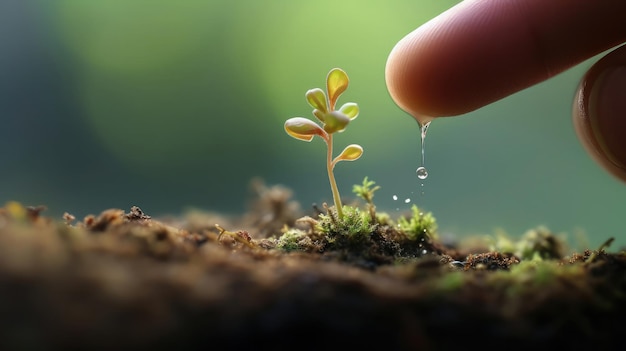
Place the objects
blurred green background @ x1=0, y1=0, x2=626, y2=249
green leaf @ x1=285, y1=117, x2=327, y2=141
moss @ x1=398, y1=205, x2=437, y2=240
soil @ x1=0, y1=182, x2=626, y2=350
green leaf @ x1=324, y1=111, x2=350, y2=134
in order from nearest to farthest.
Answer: soil @ x1=0, y1=182, x2=626, y2=350
green leaf @ x1=324, y1=111, x2=350, y2=134
green leaf @ x1=285, y1=117, x2=327, y2=141
moss @ x1=398, y1=205, x2=437, y2=240
blurred green background @ x1=0, y1=0, x2=626, y2=249

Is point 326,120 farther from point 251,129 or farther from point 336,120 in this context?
point 251,129

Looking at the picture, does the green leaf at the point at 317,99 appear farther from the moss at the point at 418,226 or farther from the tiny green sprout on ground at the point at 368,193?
the moss at the point at 418,226

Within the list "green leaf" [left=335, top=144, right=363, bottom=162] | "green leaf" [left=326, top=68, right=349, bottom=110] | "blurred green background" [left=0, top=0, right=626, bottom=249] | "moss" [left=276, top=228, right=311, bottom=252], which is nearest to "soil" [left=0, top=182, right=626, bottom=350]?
"moss" [left=276, top=228, right=311, bottom=252]

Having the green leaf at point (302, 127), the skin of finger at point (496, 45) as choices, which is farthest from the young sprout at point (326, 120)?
the skin of finger at point (496, 45)

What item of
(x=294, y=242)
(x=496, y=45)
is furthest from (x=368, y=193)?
(x=496, y=45)

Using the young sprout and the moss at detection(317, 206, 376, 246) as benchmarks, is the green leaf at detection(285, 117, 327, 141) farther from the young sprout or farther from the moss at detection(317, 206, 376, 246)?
the moss at detection(317, 206, 376, 246)

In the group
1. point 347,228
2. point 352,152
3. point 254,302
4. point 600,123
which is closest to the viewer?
point 254,302

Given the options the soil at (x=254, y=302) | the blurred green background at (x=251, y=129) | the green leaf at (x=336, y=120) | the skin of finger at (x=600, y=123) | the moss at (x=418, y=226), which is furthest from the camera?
the blurred green background at (x=251, y=129)
